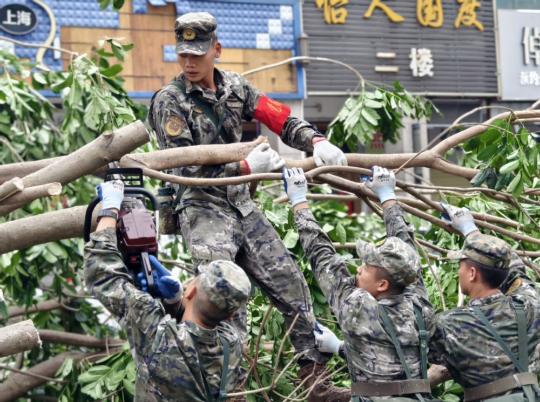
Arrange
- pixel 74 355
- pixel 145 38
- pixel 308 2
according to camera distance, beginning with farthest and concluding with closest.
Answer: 1. pixel 308 2
2. pixel 145 38
3. pixel 74 355

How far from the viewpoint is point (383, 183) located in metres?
5.39

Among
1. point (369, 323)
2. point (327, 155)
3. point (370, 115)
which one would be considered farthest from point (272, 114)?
point (370, 115)

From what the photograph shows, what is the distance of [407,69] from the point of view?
1587cm

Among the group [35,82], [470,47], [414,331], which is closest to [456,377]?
[414,331]

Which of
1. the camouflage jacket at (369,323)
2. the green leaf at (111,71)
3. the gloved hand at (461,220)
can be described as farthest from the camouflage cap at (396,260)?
the green leaf at (111,71)

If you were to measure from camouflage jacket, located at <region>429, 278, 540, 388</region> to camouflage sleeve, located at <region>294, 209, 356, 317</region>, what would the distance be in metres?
0.49

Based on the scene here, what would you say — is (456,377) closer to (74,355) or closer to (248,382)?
(248,382)

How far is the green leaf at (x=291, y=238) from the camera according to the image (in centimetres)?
668

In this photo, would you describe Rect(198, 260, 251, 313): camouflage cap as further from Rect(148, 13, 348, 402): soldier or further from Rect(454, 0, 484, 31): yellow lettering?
Rect(454, 0, 484, 31): yellow lettering

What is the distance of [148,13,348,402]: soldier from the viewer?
5441 mm

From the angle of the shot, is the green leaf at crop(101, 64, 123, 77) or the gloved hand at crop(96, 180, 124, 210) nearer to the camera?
the gloved hand at crop(96, 180, 124, 210)

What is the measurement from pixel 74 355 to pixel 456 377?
142 inches

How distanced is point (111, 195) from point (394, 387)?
1518mm

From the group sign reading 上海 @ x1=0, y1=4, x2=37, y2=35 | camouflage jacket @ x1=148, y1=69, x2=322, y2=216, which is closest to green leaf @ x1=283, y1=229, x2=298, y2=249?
camouflage jacket @ x1=148, y1=69, x2=322, y2=216
